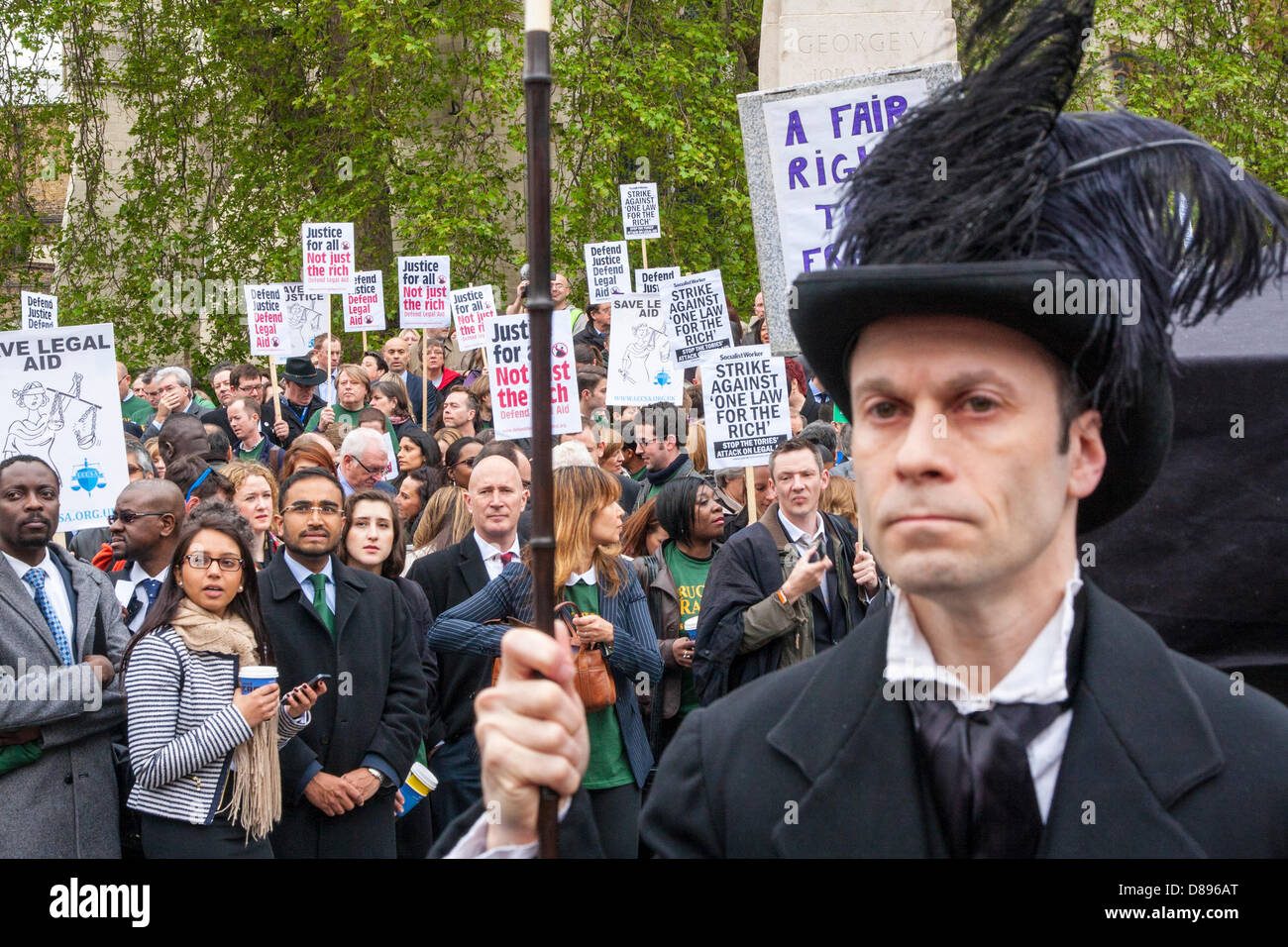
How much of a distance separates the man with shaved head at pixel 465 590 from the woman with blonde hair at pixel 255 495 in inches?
34.9

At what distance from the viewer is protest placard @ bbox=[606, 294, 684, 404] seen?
1109 centimetres

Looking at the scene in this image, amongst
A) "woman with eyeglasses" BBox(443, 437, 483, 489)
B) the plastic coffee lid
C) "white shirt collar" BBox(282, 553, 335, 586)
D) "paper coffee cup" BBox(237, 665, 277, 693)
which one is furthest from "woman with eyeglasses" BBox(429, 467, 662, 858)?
"woman with eyeglasses" BBox(443, 437, 483, 489)

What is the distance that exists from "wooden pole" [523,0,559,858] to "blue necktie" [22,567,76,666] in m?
3.79

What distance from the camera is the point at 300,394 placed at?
43.8ft

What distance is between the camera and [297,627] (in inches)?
223

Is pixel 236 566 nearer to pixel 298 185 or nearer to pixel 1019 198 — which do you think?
pixel 1019 198

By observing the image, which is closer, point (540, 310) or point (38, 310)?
point (540, 310)

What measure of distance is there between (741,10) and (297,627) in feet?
54.6

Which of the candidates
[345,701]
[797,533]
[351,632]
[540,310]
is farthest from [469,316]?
[540,310]

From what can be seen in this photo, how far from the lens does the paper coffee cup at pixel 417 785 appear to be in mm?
6102

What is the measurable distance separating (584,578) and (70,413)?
2.63m

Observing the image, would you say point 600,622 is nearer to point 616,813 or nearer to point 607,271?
point 616,813

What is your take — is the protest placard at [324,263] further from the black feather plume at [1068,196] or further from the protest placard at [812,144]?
the black feather plume at [1068,196]
